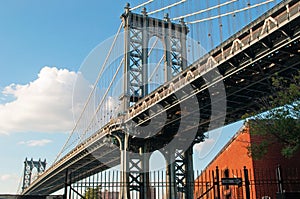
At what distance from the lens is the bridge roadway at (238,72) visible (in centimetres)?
1791

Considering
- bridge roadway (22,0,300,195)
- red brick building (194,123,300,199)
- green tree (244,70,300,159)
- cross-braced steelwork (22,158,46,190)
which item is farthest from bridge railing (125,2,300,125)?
cross-braced steelwork (22,158,46,190)

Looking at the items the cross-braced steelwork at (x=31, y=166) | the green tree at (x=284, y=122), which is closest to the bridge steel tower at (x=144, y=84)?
the green tree at (x=284, y=122)

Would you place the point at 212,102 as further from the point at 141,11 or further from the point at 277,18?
the point at 141,11

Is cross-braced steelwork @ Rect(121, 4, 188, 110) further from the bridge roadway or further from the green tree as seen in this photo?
the green tree

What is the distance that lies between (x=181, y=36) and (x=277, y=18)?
21468mm

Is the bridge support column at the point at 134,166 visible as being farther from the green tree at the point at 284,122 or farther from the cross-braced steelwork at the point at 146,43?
the green tree at the point at 284,122

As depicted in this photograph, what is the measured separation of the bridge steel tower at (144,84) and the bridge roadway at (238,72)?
62.1 inches

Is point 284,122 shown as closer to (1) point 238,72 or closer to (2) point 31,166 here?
(1) point 238,72

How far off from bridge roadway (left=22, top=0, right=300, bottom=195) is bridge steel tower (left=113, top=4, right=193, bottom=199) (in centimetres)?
158

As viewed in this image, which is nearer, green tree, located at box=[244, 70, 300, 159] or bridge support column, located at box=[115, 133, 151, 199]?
green tree, located at box=[244, 70, 300, 159]

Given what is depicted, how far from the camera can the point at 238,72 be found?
21.6 metres

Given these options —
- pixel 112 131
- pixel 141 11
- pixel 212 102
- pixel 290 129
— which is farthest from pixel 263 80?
pixel 141 11

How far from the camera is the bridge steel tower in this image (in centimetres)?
3497

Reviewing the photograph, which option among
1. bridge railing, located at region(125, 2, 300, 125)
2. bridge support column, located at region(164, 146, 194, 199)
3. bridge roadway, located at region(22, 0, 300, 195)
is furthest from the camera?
bridge support column, located at region(164, 146, 194, 199)
